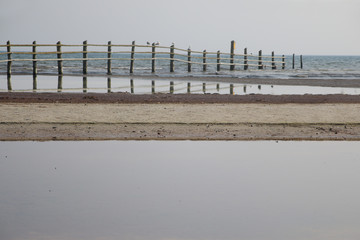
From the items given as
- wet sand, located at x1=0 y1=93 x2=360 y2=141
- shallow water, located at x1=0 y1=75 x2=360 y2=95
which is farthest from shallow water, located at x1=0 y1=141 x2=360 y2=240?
shallow water, located at x1=0 y1=75 x2=360 y2=95

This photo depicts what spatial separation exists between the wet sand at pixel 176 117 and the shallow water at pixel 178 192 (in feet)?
3.83

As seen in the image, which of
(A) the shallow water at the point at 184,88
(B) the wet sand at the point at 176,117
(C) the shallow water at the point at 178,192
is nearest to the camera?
(C) the shallow water at the point at 178,192

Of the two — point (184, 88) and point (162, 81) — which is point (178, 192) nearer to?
point (184, 88)

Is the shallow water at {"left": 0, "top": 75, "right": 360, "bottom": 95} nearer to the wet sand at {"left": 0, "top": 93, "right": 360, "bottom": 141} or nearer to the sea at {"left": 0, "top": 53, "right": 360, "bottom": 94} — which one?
the sea at {"left": 0, "top": 53, "right": 360, "bottom": 94}

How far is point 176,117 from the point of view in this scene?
1017 cm

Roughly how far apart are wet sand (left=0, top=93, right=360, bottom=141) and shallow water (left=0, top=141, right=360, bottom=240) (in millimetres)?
1167

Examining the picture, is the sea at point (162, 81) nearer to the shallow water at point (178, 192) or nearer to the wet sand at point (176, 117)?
the wet sand at point (176, 117)

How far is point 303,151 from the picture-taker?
7094 mm

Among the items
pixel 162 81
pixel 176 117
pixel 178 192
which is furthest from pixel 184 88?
pixel 178 192

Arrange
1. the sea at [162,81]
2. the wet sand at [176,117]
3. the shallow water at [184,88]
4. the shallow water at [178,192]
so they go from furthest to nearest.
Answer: the sea at [162,81] → the shallow water at [184,88] → the wet sand at [176,117] → the shallow water at [178,192]

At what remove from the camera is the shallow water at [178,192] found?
383 cm

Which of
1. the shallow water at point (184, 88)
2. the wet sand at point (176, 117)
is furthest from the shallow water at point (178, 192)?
the shallow water at point (184, 88)

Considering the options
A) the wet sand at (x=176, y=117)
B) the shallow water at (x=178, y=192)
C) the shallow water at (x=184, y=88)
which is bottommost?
the shallow water at (x=178, y=192)

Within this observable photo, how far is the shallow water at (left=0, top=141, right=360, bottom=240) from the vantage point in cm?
383
